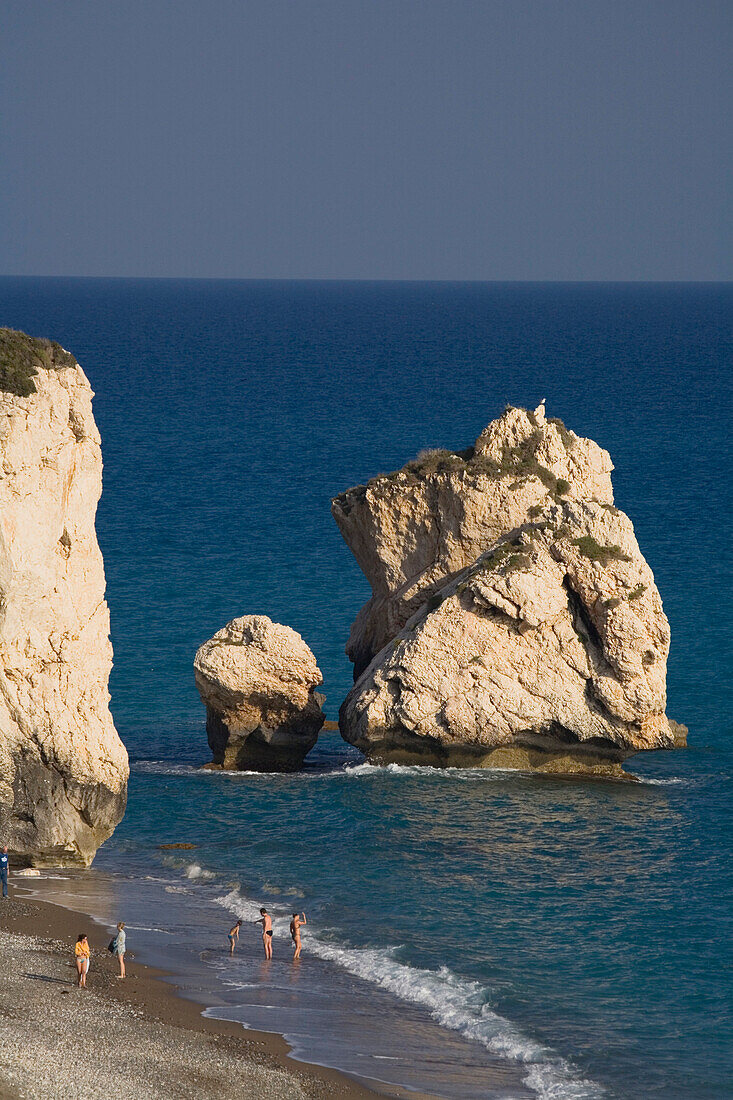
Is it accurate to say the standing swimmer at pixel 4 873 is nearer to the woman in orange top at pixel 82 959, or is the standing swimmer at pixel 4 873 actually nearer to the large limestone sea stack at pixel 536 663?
the woman in orange top at pixel 82 959

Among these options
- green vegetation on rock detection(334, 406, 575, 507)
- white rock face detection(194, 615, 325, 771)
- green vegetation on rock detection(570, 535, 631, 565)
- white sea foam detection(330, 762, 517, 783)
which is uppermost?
green vegetation on rock detection(334, 406, 575, 507)

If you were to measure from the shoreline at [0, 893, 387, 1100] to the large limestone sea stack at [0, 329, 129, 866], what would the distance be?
323 cm

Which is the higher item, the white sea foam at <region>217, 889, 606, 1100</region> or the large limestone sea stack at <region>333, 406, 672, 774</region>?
the large limestone sea stack at <region>333, 406, 672, 774</region>

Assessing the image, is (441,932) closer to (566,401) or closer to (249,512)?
(249,512)

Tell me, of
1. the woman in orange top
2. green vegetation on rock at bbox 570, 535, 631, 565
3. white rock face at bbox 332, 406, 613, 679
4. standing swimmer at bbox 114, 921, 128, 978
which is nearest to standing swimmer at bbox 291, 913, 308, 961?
standing swimmer at bbox 114, 921, 128, 978

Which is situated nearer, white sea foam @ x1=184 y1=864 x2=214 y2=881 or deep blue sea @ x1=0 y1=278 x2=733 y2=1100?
deep blue sea @ x1=0 y1=278 x2=733 y2=1100

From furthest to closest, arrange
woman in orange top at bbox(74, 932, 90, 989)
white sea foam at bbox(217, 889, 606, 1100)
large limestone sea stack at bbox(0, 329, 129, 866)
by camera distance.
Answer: large limestone sea stack at bbox(0, 329, 129, 866) < woman in orange top at bbox(74, 932, 90, 989) < white sea foam at bbox(217, 889, 606, 1100)

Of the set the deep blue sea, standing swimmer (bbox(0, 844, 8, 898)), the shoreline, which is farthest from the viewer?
standing swimmer (bbox(0, 844, 8, 898))

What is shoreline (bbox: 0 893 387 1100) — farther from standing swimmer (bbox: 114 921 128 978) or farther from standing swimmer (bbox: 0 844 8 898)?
standing swimmer (bbox: 0 844 8 898)

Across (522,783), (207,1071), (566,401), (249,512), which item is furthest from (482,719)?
(566,401)

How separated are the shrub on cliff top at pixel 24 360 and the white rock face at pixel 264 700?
12.4 metres

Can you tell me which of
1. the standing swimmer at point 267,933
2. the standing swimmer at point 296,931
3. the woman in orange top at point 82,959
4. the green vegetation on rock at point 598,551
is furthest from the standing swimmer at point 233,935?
the green vegetation on rock at point 598,551

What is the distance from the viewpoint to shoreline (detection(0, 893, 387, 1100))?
22.7 metres

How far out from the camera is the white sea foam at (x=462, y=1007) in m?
24.1
